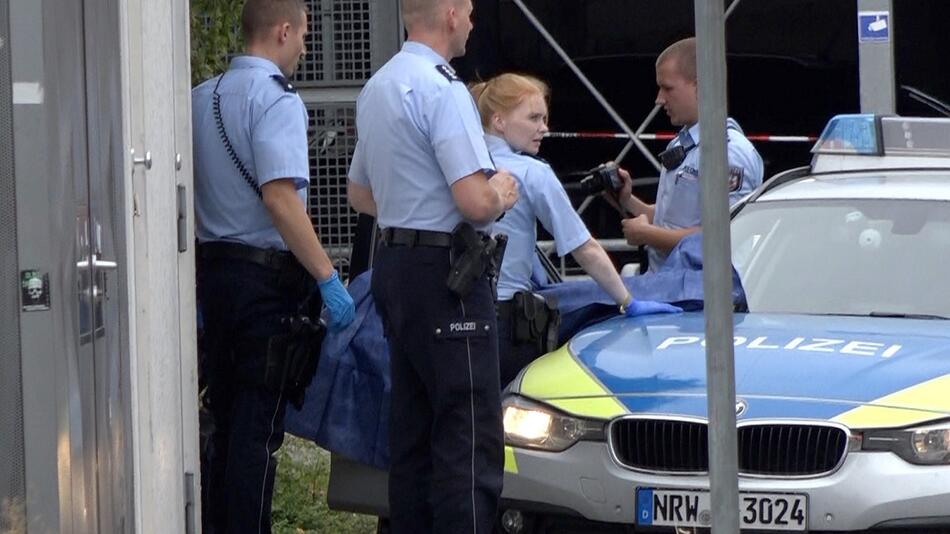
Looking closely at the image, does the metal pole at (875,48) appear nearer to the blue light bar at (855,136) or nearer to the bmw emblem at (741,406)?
the blue light bar at (855,136)

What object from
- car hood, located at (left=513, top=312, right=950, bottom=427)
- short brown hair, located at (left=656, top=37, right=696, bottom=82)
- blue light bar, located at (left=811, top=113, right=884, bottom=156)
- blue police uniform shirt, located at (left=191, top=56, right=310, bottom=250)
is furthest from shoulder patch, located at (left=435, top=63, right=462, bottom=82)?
blue light bar, located at (left=811, top=113, right=884, bottom=156)

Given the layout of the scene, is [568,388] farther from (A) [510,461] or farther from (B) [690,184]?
(B) [690,184]

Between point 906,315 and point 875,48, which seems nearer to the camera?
point 906,315

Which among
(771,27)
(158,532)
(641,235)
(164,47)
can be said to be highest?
(771,27)

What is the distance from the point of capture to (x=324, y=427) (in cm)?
523

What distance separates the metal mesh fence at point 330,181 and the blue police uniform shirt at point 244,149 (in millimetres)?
A: 7028

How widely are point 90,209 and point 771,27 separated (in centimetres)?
892

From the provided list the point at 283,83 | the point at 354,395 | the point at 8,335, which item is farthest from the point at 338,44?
the point at 8,335

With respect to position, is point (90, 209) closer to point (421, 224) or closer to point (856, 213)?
point (421, 224)

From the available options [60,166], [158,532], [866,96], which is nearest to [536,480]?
[158,532]

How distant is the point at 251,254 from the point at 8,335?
1.78 meters

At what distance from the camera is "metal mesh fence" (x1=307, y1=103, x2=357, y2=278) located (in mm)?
12234

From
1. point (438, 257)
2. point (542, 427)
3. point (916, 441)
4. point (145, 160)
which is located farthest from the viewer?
point (542, 427)

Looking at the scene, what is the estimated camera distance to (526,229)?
5.42 meters
